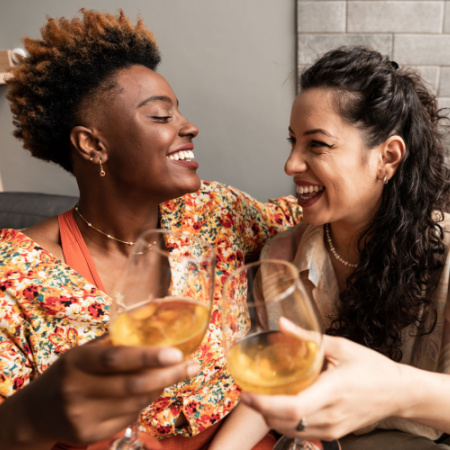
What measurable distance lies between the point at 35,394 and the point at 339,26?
1964mm

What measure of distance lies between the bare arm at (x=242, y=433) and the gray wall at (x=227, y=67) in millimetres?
1426

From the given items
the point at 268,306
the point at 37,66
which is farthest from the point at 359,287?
the point at 37,66

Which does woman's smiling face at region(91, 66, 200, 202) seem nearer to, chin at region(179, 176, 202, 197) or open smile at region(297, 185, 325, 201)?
chin at region(179, 176, 202, 197)

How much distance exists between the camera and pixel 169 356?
1.86 feet

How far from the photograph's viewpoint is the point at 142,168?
1.24 metres

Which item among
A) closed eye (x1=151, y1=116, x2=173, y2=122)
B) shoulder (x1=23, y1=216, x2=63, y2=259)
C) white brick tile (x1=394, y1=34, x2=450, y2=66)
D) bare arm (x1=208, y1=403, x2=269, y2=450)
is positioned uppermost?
white brick tile (x1=394, y1=34, x2=450, y2=66)

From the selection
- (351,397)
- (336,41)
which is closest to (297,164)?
(351,397)

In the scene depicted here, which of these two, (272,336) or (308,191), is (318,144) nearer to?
(308,191)

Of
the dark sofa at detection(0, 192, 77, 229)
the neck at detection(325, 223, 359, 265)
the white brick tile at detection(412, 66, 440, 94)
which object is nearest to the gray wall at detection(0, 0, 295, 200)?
the white brick tile at detection(412, 66, 440, 94)

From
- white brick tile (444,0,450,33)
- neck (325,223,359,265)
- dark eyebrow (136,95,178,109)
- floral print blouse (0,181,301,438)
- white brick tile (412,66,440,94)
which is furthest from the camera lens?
white brick tile (412,66,440,94)

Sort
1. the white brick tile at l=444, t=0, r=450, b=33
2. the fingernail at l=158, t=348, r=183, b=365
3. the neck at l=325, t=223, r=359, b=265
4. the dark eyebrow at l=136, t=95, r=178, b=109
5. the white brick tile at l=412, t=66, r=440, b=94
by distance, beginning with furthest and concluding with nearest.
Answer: the white brick tile at l=412, t=66, r=440, b=94, the white brick tile at l=444, t=0, r=450, b=33, the neck at l=325, t=223, r=359, b=265, the dark eyebrow at l=136, t=95, r=178, b=109, the fingernail at l=158, t=348, r=183, b=365

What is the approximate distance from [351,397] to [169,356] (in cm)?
32

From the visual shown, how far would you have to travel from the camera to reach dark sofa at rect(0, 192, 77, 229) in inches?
78.0

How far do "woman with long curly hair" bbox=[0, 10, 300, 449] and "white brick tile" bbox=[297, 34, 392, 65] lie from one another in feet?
2.94
